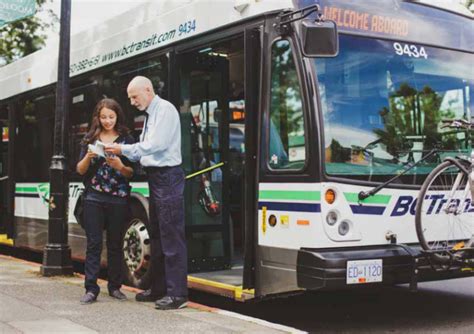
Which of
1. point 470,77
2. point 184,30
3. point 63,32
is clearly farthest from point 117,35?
point 470,77

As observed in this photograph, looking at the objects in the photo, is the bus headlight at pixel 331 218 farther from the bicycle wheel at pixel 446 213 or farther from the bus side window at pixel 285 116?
the bicycle wheel at pixel 446 213

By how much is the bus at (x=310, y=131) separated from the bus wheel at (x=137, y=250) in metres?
0.02

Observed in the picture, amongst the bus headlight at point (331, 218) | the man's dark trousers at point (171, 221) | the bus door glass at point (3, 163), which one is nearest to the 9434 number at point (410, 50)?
the bus headlight at point (331, 218)

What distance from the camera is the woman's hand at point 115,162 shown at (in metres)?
6.10

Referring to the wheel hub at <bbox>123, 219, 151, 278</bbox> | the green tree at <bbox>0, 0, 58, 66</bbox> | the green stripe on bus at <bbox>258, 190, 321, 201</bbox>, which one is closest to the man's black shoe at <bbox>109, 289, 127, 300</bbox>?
the wheel hub at <bbox>123, 219, 151, 278</bbox>

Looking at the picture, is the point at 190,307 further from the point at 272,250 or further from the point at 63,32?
the point at 63,32

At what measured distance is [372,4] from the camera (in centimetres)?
604

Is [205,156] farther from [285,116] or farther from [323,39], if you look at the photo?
[323,39]

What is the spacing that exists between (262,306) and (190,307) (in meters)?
1.31

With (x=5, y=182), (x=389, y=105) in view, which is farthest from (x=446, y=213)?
(x=5, y=182)

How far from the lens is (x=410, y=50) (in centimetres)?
617

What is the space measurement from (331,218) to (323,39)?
1426 millimetres

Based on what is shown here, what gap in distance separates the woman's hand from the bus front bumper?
182 centimetres

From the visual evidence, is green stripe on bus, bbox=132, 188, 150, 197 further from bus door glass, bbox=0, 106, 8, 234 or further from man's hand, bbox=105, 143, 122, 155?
bus door glass, bbox=0, 106, 8, 234
